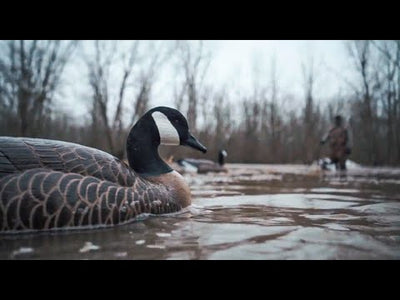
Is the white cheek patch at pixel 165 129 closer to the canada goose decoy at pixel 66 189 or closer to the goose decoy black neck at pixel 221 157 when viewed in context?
the canada goose decoy at pixel 66 189

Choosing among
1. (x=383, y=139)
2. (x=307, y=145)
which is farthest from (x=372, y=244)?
(x=307, y=145)

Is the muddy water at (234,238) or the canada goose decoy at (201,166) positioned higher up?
the canada goose decoy at (201,166)

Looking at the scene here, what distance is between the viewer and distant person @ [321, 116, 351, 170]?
13.8m

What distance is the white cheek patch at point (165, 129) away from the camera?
13.6 feet

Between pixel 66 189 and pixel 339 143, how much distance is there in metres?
12.9

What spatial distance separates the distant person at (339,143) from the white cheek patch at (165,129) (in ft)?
34.2

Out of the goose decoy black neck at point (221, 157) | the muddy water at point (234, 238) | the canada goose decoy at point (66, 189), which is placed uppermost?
the goose decoy black neck at point (221, 157)

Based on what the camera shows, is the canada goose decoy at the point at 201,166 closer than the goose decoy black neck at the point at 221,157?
Yes

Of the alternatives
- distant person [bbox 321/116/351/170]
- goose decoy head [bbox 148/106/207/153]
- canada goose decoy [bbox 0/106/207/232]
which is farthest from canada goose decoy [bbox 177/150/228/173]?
canada goose decoy [bbox 0/106/207/232]

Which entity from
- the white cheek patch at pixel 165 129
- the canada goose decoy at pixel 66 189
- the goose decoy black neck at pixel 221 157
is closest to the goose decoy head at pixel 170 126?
the white cheek patch at pixel 165 129

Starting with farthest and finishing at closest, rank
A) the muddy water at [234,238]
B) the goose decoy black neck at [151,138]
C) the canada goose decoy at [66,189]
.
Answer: the goose decoy black neck at [151,138] → the canada goose decoy at [66,189] → the muddy water at [234,238]

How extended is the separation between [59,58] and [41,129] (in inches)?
139
